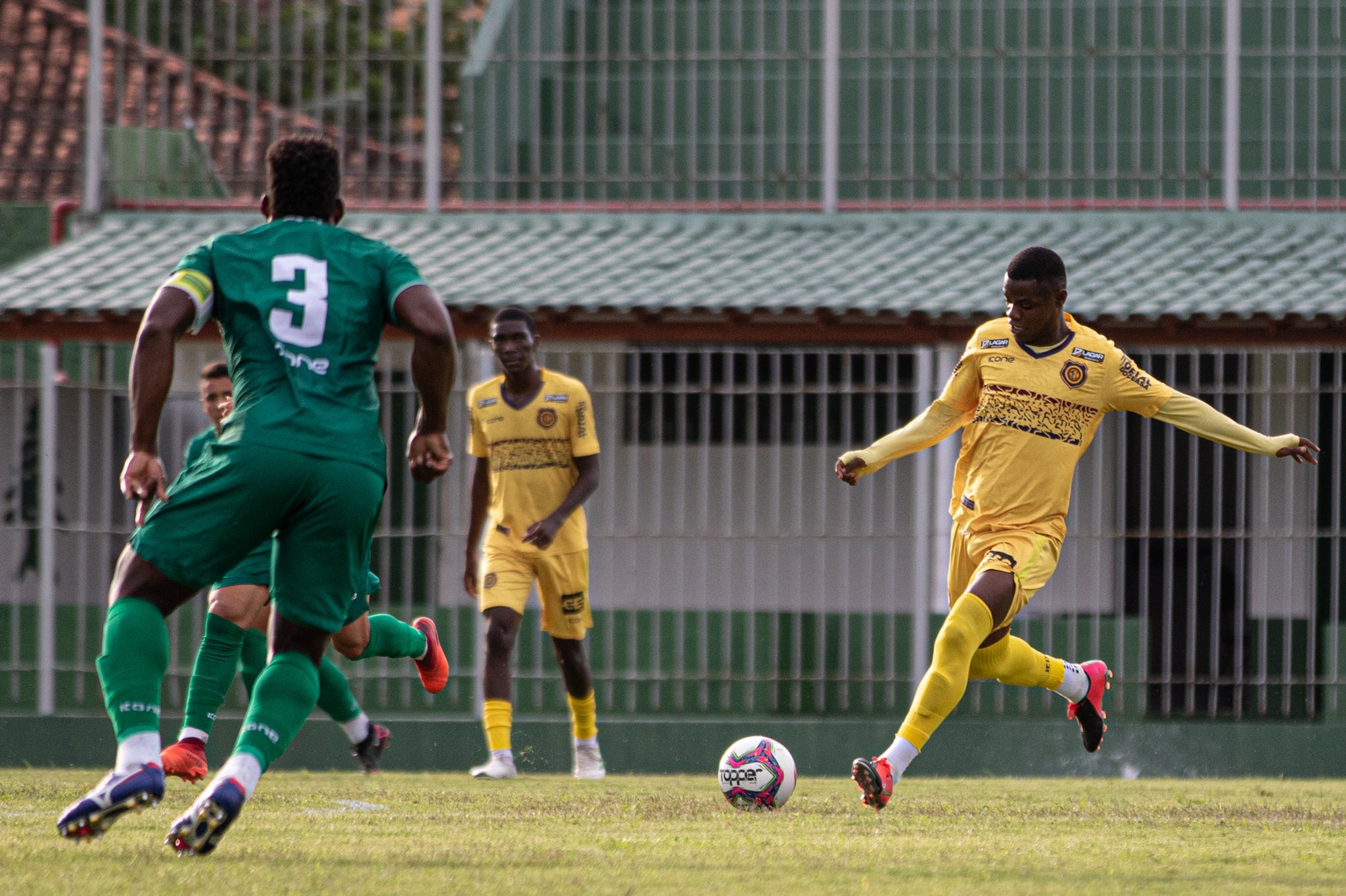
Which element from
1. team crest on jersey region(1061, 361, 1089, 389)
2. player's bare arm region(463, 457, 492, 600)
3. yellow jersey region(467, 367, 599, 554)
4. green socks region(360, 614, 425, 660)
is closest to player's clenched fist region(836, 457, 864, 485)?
team crest on jersey region(1061, 361, 1089, 389)

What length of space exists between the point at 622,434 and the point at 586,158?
310cm

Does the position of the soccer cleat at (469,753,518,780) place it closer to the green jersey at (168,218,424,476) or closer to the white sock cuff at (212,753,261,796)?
the green jersey at (168,218,424,476)

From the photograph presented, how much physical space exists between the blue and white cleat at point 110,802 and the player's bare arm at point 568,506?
4386 millimetres

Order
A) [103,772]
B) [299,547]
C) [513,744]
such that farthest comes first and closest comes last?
[513,744], [103,772], [299,547]

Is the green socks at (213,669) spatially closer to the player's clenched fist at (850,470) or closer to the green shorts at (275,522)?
the player's clenched fist at (850,470)

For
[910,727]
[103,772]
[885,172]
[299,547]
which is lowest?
[103,772]

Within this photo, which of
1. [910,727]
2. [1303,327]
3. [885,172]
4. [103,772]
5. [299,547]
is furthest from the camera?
[885,172]

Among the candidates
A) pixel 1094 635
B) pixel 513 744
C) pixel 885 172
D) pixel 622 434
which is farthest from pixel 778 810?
pixel 885 172

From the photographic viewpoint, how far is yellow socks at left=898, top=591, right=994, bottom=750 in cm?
702

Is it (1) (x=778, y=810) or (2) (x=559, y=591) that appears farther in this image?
(2) (x=559, y=591)

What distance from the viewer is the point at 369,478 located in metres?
5.49

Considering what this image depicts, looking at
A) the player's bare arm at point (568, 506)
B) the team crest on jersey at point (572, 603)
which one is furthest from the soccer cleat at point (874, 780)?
the team crest on jersey at point (572, 603)

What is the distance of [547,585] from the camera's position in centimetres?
987

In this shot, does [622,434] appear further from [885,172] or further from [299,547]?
[299,547]
